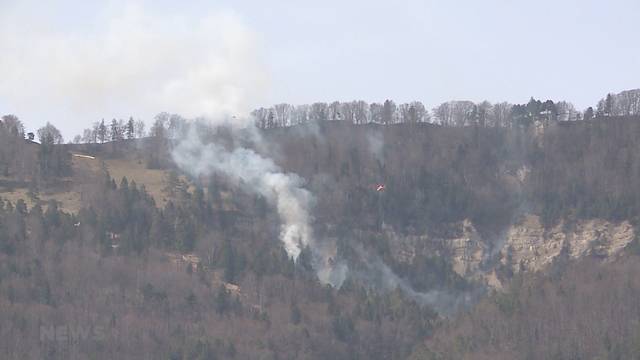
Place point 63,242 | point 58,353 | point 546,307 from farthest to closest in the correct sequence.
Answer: point 63,242
point 546,307
point 58,353

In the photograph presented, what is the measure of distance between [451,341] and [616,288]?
756 inches

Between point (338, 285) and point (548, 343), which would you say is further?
point (338, 285)

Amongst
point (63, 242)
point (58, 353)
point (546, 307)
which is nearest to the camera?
point (58, 353)

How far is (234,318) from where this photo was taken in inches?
6939

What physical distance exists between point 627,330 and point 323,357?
1146 inches

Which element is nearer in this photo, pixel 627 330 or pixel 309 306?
pixel 627 330

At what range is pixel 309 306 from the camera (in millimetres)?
182000

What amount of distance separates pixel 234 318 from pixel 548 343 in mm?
31635

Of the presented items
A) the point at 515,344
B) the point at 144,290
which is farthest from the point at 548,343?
the point at 144,290

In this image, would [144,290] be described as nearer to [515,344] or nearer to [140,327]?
[140,327]

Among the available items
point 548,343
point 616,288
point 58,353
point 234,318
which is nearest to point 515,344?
point 548,343

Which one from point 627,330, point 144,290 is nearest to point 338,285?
point 144,290

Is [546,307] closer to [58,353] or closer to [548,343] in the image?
[548,343]

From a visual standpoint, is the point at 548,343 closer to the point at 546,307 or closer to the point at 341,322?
the point at 546,307
